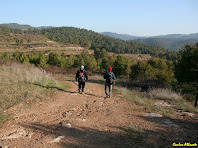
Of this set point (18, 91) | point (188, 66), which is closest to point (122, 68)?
point (188, 66)

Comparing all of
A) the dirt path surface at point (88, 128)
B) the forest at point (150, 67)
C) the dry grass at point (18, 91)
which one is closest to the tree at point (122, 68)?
the forest at point (150, 67)

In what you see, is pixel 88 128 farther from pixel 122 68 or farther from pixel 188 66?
pixel 122 68

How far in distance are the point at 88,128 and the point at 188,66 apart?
33.3 feet

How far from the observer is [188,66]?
1126 cm

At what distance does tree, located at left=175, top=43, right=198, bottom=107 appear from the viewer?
10.9 m

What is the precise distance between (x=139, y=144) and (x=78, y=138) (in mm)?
1538

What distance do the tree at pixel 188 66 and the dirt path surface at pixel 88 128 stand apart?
7024 millimetres

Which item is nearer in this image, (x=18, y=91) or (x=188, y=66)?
(x=18, y=91)

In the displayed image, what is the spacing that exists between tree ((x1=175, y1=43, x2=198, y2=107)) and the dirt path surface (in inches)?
277

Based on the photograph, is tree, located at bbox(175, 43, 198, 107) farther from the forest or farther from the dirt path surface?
the dirt path surface

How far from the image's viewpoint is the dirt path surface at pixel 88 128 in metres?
3.63

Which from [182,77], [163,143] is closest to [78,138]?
[163,143]

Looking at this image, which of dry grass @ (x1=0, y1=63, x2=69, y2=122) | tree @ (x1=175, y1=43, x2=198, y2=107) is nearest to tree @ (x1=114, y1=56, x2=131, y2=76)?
tree @ (x1=175, y1=43, x2=198, y2=107)

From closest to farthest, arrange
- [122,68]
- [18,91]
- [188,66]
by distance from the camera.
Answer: [18,91] < [188,66] < [122,68]
